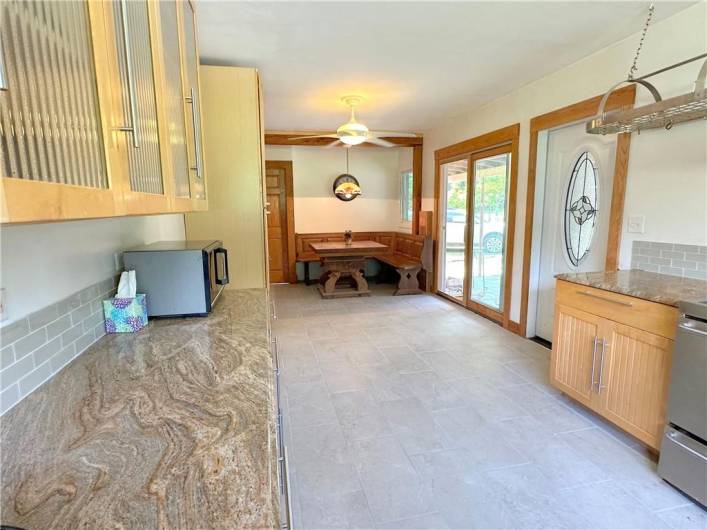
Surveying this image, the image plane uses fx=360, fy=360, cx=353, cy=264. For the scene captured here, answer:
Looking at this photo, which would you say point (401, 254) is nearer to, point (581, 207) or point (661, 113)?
point (581, 207)

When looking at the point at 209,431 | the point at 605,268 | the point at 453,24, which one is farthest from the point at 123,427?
the point at 605,268

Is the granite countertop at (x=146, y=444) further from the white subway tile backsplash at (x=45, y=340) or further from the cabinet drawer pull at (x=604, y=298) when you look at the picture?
the cabinet drawer pull at (x=604, y=298)

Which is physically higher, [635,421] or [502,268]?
[502,268]

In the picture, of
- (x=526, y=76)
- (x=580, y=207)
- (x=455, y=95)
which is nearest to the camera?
(x=580, y=207)

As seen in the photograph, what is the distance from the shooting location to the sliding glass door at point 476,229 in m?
4.03

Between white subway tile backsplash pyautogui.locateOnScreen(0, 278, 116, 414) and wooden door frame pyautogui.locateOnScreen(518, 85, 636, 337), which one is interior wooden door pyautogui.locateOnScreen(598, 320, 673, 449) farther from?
white subway tile backsplash pyautogui.locateOnScreen(0, 278, 116, 414)

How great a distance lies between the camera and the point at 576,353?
231 centimetres

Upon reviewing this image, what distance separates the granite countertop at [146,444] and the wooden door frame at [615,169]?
2.64 m

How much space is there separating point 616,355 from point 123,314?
98.4 inches

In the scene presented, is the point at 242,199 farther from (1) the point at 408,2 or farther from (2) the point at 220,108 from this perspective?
(1) the point at 408,2

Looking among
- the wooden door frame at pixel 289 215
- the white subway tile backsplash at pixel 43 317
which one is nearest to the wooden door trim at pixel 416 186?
the wooden door frame at pixel 289 215

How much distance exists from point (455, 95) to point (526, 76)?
0.73 metres

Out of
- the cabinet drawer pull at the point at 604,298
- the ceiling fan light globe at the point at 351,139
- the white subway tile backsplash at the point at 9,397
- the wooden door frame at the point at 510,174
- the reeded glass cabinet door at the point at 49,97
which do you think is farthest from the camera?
the ceiling fan light globe at the point at 351,139

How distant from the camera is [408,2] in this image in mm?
2045
